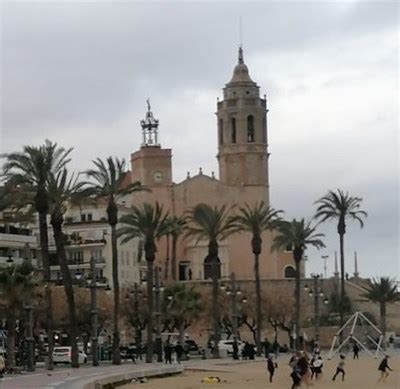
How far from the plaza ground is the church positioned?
160ft

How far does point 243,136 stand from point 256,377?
68.8 metres

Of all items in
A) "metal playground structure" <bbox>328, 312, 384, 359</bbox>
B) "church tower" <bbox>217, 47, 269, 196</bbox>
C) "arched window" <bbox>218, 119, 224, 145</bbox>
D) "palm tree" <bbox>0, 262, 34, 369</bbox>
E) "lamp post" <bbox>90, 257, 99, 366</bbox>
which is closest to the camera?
"palm tree" <bbox>0, 262, 34, 369</bbox>

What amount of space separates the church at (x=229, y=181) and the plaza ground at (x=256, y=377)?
4889 cm

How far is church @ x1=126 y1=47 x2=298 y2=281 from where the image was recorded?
113 metres

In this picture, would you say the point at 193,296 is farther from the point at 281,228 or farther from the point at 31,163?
the point at 31,163

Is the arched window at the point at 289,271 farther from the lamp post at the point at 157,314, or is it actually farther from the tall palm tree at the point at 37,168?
the tall palm tree at the point at 37,168

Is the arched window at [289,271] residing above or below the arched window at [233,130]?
below

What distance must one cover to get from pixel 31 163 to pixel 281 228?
28892 mm

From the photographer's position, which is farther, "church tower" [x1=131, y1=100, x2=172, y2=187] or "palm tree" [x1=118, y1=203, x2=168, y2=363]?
"church tower" [x1=131, y1=100, x2=172, y2=187]

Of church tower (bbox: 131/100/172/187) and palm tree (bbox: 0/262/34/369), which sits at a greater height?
church tower (bbox: 131/100/172/187)

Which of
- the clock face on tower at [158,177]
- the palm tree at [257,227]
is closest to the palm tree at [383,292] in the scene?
the palm tree at [257,227]

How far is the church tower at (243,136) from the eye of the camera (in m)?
118

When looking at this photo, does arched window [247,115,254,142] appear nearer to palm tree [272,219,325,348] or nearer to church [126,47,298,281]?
church [126,47,298,281]

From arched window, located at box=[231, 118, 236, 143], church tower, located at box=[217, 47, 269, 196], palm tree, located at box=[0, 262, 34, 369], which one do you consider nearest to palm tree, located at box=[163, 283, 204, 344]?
palm tree, located at box=[0, 262, 34, 369]
